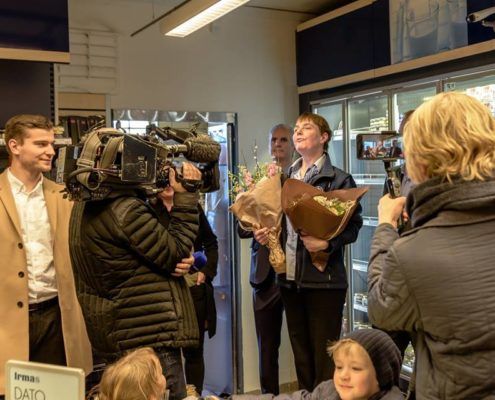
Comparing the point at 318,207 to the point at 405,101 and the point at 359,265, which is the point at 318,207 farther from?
the point at 359,265

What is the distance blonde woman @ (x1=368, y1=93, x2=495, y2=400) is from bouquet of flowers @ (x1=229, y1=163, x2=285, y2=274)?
6.10ft

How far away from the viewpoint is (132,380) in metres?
1.98


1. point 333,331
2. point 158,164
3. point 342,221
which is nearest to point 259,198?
point 342,221

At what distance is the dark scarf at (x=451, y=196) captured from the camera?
4.82ft

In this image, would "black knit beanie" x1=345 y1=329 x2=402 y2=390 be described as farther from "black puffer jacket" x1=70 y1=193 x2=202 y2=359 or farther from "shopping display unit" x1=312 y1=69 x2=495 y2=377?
"shopping display unit" x1=312 y1=69 x2=495 y2=377

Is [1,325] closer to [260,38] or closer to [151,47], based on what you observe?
[151,47]

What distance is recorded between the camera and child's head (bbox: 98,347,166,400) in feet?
6.48

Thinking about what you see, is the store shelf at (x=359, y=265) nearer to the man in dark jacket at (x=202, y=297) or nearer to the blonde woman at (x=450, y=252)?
the man in dark jacket at (x=202, y=297)

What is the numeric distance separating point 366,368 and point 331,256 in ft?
2.56

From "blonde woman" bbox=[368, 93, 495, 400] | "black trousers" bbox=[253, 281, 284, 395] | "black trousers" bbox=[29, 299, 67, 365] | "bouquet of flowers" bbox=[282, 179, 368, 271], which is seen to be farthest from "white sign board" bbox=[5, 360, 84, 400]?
"black trousers" bbox=[253, 281, 284, 395]

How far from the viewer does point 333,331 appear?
11.1 feet

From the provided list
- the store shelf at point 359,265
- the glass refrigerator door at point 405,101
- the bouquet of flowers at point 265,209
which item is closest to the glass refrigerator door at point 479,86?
the glass refrigerator door at point 405,101

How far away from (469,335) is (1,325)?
2030mm

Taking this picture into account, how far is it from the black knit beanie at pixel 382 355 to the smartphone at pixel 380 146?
778 millimetres
